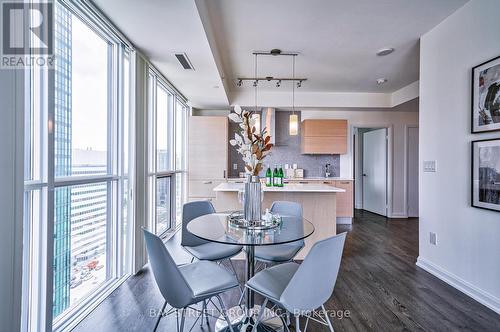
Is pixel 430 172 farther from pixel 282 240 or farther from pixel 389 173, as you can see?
pixel 389 173

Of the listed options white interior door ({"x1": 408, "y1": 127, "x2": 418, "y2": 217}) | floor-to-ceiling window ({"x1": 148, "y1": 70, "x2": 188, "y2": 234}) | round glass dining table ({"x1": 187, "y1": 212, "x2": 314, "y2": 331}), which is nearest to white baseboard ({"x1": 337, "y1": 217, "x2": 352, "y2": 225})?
white interior door ({"x1": 408, "y1": 127, "x2": 418, "y2": 217})

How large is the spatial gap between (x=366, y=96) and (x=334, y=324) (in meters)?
4.73

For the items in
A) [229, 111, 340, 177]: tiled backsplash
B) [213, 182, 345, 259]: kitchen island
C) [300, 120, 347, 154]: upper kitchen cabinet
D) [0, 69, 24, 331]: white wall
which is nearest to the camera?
[0, 69, 24, 331]: white wall

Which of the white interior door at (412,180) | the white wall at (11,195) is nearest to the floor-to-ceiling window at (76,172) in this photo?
the white wall at (11,195)

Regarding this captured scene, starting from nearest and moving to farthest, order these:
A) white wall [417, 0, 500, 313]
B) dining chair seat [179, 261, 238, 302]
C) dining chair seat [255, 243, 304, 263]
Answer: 1. dining chair seat [179, 261, 238, 302]
2. dining chair seat [255, 243, 304, 263]
3. white wall [417, 0, 500, 313]

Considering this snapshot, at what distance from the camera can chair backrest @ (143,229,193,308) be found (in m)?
1.30

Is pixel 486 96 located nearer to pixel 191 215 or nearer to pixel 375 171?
pixel 191 215

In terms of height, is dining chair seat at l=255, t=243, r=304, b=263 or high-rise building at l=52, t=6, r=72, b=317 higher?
high-rise building at l=52, t=6, r=72, b=317

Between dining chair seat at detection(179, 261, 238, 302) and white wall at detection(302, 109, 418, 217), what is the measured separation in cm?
480

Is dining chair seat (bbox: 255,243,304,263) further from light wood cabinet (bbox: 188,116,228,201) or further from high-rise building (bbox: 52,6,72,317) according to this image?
light wood cabinet (bbox: 188,116,228,201)

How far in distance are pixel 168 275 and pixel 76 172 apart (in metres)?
1.28

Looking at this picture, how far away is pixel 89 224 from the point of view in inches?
84.1

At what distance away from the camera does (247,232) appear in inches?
65.6

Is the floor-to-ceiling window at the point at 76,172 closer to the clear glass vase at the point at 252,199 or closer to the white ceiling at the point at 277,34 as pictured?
the white ceiling at the point at 277,34
